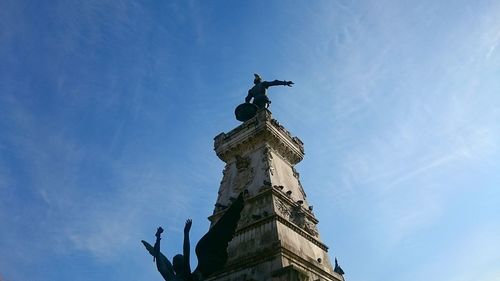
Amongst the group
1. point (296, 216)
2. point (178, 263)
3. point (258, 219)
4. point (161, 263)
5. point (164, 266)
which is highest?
point (296, 216)

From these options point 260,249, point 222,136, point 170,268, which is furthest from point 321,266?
point 222,136

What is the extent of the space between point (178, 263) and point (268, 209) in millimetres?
6774

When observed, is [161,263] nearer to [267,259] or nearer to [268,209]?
[267,259]

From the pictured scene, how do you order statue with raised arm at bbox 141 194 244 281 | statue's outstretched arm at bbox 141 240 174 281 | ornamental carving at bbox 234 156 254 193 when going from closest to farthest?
statue with raised arm at bbox 141 194 244 281
statue's outstretched arm at bbox 141 240 174 281
ornamental carving at bbox 234 156 254 193

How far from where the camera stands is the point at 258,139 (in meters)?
25.9

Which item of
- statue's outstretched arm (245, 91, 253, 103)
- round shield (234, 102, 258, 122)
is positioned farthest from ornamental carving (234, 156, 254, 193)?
statue's outstretched arm (245, 91, 253, 103)

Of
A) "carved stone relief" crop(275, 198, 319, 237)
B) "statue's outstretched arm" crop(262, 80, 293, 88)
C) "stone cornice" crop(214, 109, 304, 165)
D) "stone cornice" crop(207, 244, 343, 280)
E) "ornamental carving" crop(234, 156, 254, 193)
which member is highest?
"statue's outstretched arm" crop(262, 80, 293, 88)

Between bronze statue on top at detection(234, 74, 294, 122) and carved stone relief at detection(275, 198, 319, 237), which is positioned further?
bronze statue on top at detection(234, 74, 294, 122)

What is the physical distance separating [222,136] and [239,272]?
41.2 ft

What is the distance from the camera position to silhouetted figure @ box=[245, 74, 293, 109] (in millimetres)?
30125

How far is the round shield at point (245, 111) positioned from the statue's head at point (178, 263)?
16583 millimetres

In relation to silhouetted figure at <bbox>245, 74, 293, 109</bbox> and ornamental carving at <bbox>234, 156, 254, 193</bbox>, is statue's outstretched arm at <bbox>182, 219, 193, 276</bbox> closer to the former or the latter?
ornamental carving at <bbox>234, 156, 254, 193</bbox>

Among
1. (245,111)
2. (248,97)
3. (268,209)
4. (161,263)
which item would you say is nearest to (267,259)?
(268,209)

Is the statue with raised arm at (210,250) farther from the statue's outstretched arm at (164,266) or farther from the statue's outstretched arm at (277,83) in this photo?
the statue's outstretched arm at (277,83)
